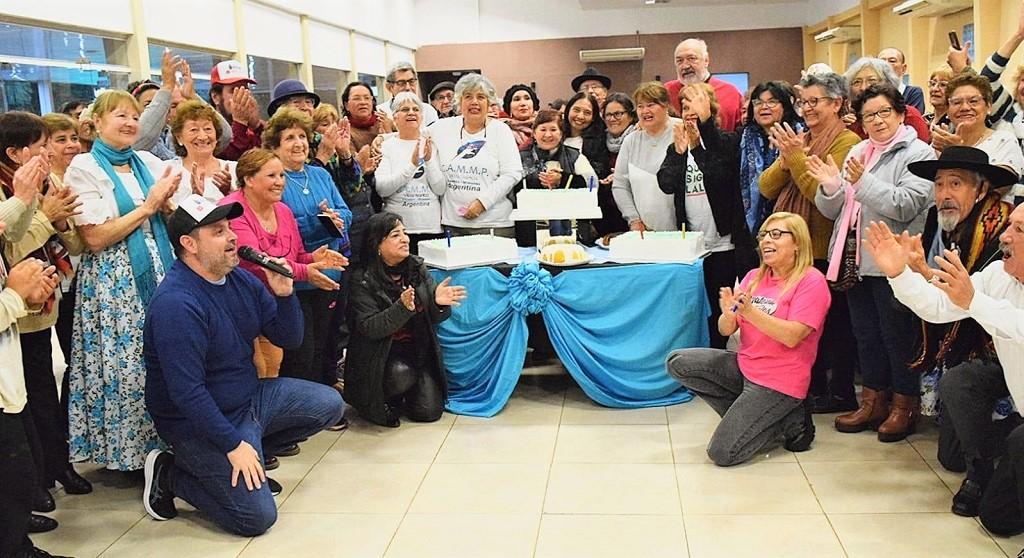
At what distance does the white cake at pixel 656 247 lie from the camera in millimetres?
4203

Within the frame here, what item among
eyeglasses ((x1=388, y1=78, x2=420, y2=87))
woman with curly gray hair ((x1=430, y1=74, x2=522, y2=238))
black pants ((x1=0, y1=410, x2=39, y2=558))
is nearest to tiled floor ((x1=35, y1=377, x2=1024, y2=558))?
black pants ((x1=0, y1=410, x2=39, y2=558))

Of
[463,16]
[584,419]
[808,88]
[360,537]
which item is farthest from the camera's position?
[463,16]

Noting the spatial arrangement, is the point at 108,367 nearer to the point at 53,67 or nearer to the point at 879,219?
the point at 879,219

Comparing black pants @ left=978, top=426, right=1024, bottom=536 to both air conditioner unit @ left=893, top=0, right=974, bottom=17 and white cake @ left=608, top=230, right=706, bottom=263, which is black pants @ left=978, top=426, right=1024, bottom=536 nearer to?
white cake @ left=608, top=230, right=706, bottom=263

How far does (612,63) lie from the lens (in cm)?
1489

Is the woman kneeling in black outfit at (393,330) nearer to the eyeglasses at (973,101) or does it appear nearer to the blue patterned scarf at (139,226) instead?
the blue patterned scarf at (139,226)

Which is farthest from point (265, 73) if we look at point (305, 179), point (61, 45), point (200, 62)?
point (305, 179)

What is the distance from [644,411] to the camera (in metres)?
4.23

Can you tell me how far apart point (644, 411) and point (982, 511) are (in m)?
1.63

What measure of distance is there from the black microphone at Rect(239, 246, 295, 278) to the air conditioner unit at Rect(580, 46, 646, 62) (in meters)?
11.8

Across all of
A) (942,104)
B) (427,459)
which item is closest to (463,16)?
(942,104)

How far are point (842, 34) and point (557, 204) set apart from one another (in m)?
9.98

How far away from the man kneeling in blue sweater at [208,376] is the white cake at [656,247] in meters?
1.63

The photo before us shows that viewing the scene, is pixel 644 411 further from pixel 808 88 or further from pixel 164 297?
pixel 164 297
